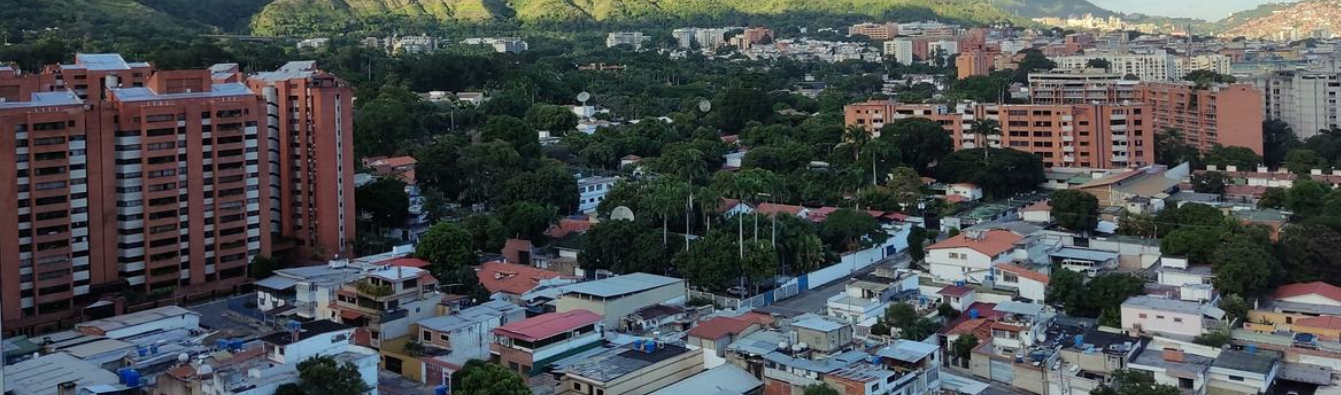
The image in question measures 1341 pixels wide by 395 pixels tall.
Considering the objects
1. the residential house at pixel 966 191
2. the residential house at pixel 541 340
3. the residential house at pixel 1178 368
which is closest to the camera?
the residential house at pixel 1178 368

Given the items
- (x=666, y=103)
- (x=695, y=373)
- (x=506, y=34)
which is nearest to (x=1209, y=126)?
(x=666, y=103)

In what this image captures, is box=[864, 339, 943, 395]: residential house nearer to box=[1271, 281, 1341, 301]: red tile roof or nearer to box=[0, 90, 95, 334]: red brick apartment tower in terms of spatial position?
box=[1271, 281, 1341, 301]: red tile roof

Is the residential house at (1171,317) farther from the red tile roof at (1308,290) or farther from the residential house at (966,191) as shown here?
the residential house at (966,191)

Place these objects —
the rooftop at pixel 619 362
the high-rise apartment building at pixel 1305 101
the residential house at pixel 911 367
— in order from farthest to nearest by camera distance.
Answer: the high-rise apartment building at pixel 1305 101 → the residential house at pixel 911 367 → the rooftop at pixel 619 362

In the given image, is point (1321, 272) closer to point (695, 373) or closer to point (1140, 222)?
point (1140, 222)

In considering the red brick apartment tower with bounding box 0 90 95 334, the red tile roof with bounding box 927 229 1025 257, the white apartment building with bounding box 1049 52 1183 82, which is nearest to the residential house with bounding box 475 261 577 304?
the red brick apartment tower with bounding box 0 90 95 334

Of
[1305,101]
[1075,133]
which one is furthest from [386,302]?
[1305,101]

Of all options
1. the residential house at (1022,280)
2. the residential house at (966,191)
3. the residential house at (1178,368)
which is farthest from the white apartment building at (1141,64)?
the residential house at (1178,368)
